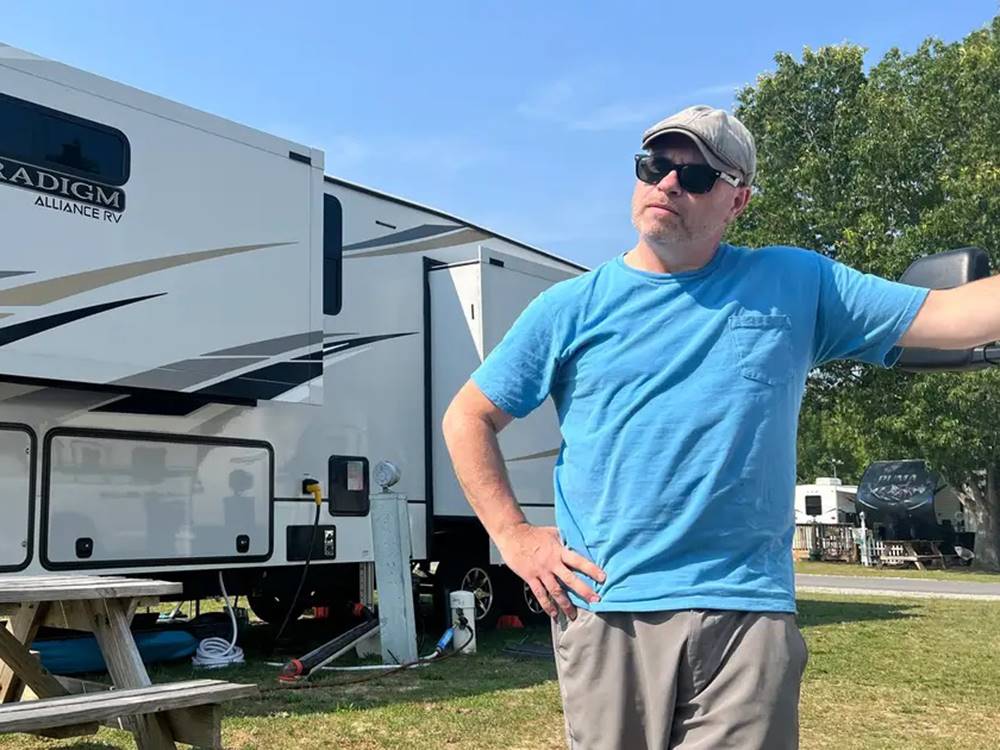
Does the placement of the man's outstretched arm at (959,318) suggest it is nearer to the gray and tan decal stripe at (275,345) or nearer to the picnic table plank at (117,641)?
the picnic table plank at (117,641)

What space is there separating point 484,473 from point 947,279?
1050mm

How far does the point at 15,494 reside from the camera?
5984mm

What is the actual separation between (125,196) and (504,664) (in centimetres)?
396

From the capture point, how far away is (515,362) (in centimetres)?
217

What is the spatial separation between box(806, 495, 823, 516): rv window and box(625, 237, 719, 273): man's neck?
105 ft

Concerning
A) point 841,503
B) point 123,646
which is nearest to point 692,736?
point 123,646

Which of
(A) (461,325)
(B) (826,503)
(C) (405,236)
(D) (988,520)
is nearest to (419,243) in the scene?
(C) (405,236)

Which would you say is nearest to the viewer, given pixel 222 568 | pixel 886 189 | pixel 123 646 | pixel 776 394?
pixel 776 394

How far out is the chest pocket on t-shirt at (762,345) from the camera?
2043mm

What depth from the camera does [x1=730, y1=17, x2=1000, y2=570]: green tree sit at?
21094 mm

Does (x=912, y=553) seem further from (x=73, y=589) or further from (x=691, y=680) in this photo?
(x=691, y=680)

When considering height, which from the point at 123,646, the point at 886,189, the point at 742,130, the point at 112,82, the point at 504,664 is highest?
the point at 886,189

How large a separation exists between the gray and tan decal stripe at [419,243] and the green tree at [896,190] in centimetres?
1358

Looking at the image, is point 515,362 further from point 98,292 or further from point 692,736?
point 98,292
